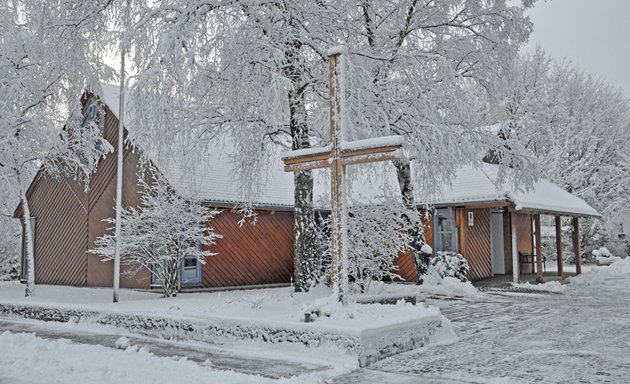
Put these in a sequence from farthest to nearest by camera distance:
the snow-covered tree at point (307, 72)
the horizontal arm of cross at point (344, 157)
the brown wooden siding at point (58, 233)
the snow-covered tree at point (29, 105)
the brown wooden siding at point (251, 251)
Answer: the brown wooden siding at point (58, 233) < the brown wooden siding at point (251, 251) < the snow-covered tree at point (29, 105) < the snow-covered tree at point (307, 72) < the horizontal arm of cross at point (344, 157)

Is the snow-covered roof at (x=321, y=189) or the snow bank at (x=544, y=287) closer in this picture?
the snow-covered roof at (x=321, y=189)

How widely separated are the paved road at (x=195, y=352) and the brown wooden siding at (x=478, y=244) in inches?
448

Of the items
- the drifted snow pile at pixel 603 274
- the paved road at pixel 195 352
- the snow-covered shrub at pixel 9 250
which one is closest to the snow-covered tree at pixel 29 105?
the paved road at pixel 195 352

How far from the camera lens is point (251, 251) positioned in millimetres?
16750

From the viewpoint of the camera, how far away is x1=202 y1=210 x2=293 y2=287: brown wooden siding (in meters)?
15.8

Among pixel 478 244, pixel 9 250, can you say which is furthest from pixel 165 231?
pixel 9 250

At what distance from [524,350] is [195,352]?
4642mm

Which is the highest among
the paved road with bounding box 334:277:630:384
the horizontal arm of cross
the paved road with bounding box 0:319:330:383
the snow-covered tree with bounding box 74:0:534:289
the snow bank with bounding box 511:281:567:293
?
the snow-covered tree with bounding box 74:0:534:289

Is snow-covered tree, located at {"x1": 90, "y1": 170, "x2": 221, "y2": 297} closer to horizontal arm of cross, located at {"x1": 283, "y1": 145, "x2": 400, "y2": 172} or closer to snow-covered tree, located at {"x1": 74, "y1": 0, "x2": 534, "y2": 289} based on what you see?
snow-covered tree, located at {"x1": 74, "y1": 0, "x2": 534, "y2": 289}

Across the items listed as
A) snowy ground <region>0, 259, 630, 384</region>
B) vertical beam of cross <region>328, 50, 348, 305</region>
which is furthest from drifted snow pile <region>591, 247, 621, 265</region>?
vertical beam of cross <region>328, 50, 348, 305</region>

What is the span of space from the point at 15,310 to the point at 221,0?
27.5 ft

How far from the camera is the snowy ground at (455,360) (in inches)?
245

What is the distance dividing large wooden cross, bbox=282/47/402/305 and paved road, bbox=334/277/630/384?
1428 mm

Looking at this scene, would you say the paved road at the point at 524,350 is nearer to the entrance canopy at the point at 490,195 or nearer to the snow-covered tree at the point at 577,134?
the entrance canopy at the point at 490,195
